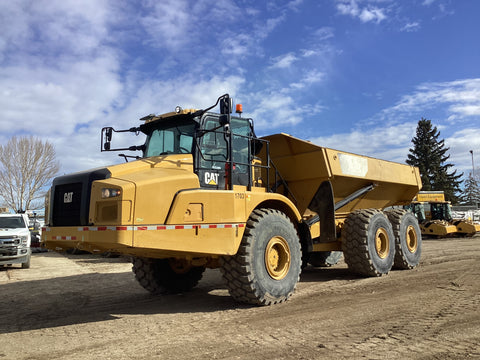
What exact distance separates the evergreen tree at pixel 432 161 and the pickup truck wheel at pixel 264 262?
4499 centimetres

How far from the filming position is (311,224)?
7.67 metres

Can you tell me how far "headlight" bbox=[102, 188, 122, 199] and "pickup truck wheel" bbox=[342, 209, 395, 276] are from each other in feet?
16.7

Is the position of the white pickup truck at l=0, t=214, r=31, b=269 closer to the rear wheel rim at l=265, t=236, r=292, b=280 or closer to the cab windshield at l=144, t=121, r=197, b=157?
the cab windshield at l=144, t=121, r=197, b=157

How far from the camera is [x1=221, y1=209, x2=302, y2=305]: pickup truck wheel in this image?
18.4 ft

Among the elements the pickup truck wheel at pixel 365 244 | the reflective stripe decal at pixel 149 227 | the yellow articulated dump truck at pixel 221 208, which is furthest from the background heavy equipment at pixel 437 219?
the reflective stripe decal at pixel 149 227

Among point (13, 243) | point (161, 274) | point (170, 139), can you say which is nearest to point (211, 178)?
point (170, 139)

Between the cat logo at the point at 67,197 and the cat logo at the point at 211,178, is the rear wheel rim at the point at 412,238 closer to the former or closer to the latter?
the cat logo at the point at 211,178

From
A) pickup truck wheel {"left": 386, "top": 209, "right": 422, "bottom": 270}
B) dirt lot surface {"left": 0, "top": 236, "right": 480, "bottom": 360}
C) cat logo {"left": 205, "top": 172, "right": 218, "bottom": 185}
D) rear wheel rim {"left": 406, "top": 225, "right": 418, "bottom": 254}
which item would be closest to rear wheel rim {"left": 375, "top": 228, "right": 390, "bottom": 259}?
dirt lot surface {"left": 0, "top": 236, "right": 480, "bottom": 360}

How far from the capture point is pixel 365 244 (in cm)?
784

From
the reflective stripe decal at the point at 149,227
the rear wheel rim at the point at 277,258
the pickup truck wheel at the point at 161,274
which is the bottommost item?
the pickup truck wheel at the point at 161,274

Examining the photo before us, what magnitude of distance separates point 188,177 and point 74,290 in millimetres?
4674

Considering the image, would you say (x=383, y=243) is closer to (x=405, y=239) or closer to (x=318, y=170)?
(x=405, y=239)

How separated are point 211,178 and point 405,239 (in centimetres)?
590

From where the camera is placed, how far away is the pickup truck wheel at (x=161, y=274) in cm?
735
